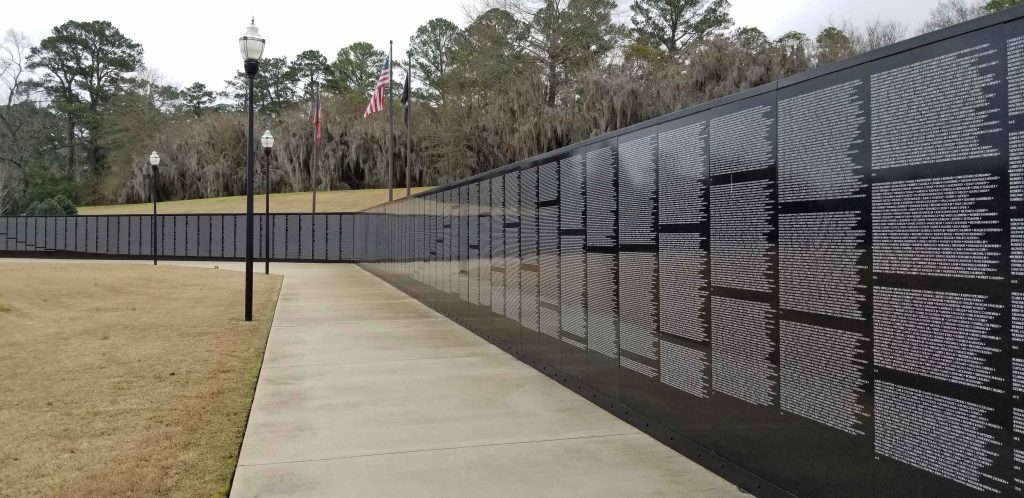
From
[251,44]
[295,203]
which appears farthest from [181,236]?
[251,44]

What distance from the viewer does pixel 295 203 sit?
50562 mm

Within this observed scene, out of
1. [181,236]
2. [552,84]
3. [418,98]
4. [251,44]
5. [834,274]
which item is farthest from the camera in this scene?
[418,98]

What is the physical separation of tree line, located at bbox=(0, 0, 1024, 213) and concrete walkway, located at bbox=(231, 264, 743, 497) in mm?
30672

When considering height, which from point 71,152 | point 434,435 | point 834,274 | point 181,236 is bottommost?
point 434,435

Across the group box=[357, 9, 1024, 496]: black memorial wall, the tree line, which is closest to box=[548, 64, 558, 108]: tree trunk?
the tree line

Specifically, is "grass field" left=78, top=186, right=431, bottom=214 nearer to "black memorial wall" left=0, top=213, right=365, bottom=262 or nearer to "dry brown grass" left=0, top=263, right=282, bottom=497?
"black memorial wall" left=0, top=213, right=365, bottom=262

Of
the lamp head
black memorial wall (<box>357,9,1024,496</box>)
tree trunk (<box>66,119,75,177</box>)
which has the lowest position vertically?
black memorial wall (<box>357,9,1024,496</box>)

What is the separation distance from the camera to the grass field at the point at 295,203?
47.7 m

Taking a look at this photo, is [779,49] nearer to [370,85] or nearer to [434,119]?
[434,119]

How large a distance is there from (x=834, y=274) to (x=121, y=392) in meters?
6.04

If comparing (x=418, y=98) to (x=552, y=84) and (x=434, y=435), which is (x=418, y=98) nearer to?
(x=552, y=84)

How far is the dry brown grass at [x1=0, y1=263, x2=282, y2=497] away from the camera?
442 centimetres

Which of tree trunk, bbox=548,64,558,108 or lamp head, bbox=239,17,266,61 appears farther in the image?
tree trunk, bbox=548,64,558,108

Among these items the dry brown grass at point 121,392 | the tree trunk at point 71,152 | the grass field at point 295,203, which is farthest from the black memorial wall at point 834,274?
the tree trunk at point 71,152
